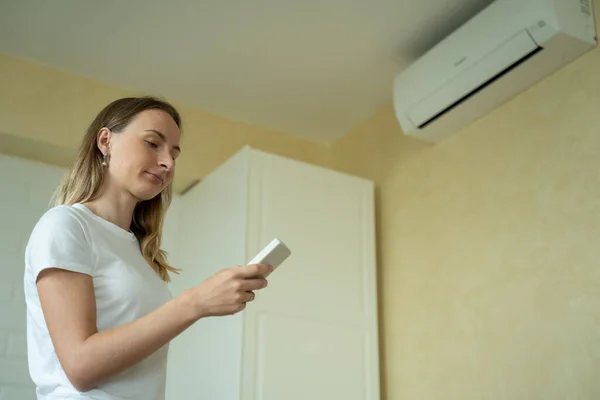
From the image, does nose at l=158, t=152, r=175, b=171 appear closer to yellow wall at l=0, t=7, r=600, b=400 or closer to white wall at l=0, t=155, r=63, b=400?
yellow wall at l=0, t=7, r=600, b=400

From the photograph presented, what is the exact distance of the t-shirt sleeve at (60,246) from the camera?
1017mm

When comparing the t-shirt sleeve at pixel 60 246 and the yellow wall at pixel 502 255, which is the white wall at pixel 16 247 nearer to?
the yellow wall at pixel 502 255

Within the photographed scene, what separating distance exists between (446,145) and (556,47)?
1.87 ft

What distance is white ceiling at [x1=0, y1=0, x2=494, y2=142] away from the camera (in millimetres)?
2234

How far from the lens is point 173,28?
2332 mm

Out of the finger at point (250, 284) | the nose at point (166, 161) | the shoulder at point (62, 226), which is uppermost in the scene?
the nose at point (166, 161)

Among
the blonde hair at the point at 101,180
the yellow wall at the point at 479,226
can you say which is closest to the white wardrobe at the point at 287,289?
the yellow wall at the point at 479,226

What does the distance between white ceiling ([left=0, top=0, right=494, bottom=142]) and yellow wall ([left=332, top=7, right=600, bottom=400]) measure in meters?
0.34

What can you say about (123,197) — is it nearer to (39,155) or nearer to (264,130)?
(39,155)

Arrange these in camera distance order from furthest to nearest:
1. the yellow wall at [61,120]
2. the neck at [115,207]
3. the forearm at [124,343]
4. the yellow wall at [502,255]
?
the yellow wall at [61,120] → the yellow wall at [502,255] → the neck at [115,207] → the forearm at [124,343]

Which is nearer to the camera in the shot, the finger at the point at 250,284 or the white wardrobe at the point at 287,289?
the finger at the point at 250,284

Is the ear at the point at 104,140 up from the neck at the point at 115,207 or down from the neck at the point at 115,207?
→ up

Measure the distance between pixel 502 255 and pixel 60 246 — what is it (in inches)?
54.5

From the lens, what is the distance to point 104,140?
50.5 inches
